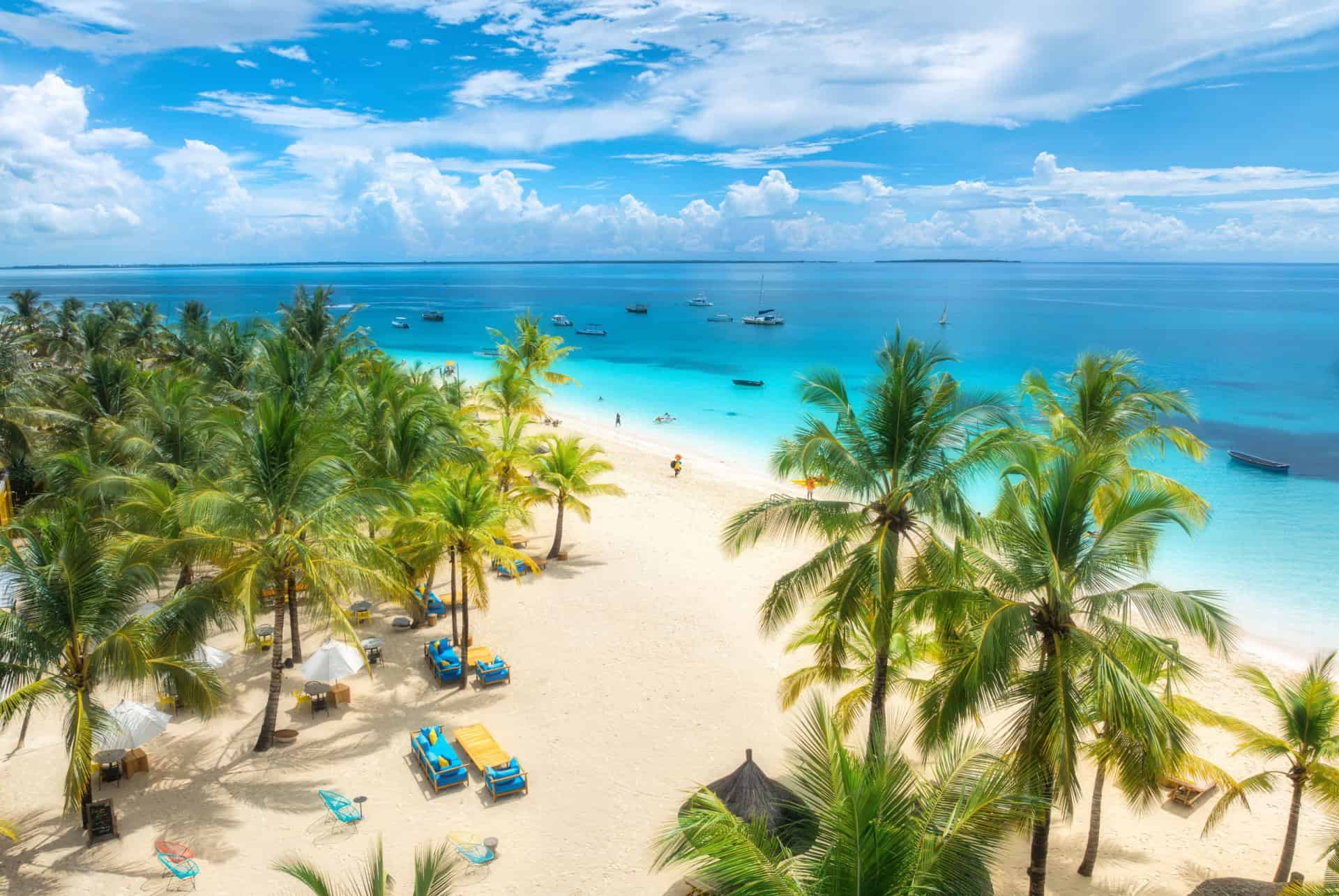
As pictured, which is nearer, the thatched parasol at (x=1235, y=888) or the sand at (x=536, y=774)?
the thatched parasol at (x=1235, y=888)

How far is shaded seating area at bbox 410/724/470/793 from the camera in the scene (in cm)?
1155

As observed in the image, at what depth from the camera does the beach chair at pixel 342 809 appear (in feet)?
35.1

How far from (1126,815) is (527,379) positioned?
20739 millimetres

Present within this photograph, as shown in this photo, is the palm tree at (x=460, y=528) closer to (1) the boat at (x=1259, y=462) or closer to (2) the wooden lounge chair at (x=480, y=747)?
(2) the wooden lounge chair at (x=480, y=747)

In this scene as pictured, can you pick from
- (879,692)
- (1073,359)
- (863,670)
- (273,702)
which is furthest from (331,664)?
(1073,359)

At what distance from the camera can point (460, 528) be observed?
1399 cm

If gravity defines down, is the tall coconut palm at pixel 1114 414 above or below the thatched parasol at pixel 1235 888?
above

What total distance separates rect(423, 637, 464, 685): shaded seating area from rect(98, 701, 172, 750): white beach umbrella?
14.7 ft

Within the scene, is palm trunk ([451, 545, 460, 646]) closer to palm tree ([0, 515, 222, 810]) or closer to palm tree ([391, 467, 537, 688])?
palm tree ([391, 467, 537, 688])

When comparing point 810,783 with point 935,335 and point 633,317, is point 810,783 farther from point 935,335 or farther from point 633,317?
point 633,317

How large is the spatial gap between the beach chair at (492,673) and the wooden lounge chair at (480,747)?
69.1 inches

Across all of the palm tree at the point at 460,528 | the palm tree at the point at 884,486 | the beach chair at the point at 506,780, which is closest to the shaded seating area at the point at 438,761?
the beach chair at the point at 506,780

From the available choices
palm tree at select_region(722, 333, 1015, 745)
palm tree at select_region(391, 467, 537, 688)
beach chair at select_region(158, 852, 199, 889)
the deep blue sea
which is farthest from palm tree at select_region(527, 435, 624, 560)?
the deep blue sea

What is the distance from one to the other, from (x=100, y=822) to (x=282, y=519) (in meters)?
4.52
